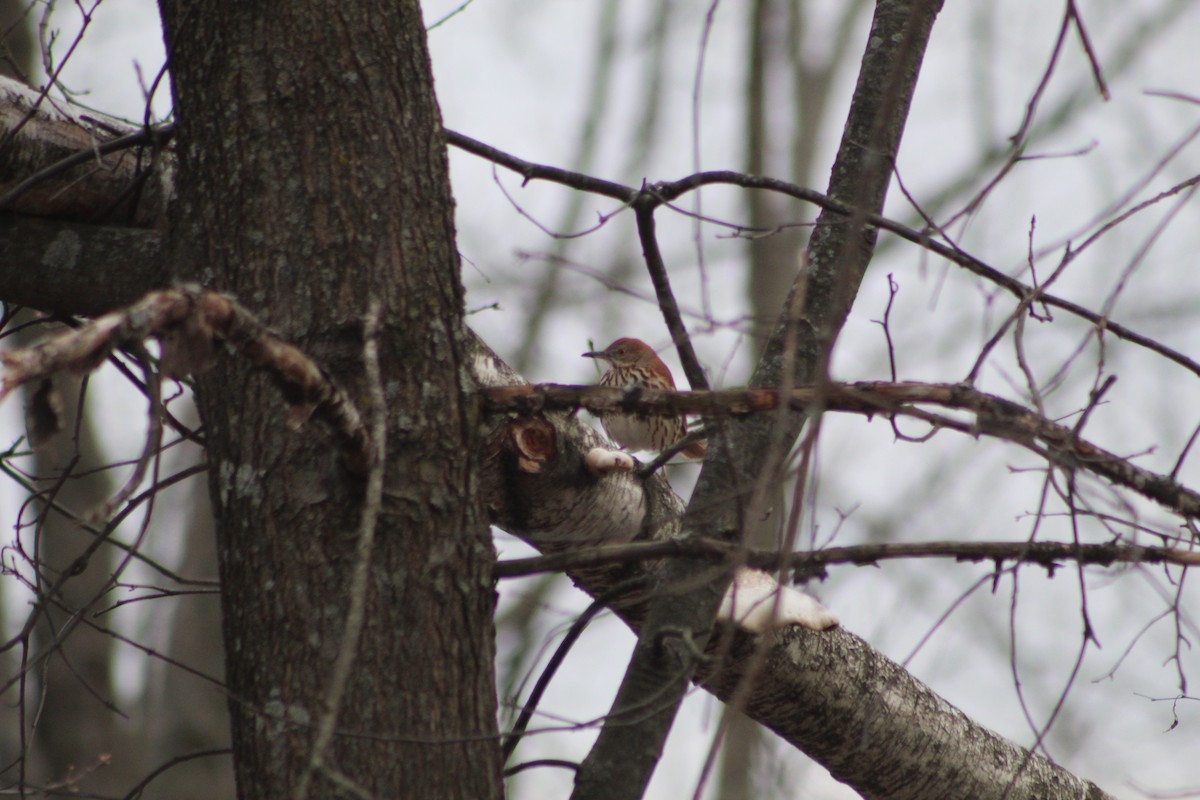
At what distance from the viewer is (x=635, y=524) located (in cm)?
258

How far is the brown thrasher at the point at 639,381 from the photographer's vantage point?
5148mm

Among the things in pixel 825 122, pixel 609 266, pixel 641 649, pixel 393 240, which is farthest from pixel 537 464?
pixel 825 122

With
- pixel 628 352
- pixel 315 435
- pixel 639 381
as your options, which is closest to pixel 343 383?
pixel 315 435

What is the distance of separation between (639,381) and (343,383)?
10.5 ft

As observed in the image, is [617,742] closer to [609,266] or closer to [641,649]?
[641,649]

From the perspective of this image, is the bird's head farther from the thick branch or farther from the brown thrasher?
the thick branch

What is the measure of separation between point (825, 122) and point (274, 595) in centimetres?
1107

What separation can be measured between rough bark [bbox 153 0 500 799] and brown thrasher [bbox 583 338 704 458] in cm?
306

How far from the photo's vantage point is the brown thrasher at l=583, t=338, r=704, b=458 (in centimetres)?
515

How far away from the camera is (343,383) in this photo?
1787 millimetres

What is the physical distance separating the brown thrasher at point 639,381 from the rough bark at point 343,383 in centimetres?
306

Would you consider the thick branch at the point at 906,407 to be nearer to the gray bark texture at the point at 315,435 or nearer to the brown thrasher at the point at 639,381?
the gray bark texture at the point at 315,435

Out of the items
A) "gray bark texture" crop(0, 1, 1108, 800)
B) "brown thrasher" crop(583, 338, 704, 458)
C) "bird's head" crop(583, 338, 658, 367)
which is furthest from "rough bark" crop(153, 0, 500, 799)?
"bird's head" crop(583, 338, 658, 367)

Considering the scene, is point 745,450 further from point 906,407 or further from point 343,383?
point 343,383
